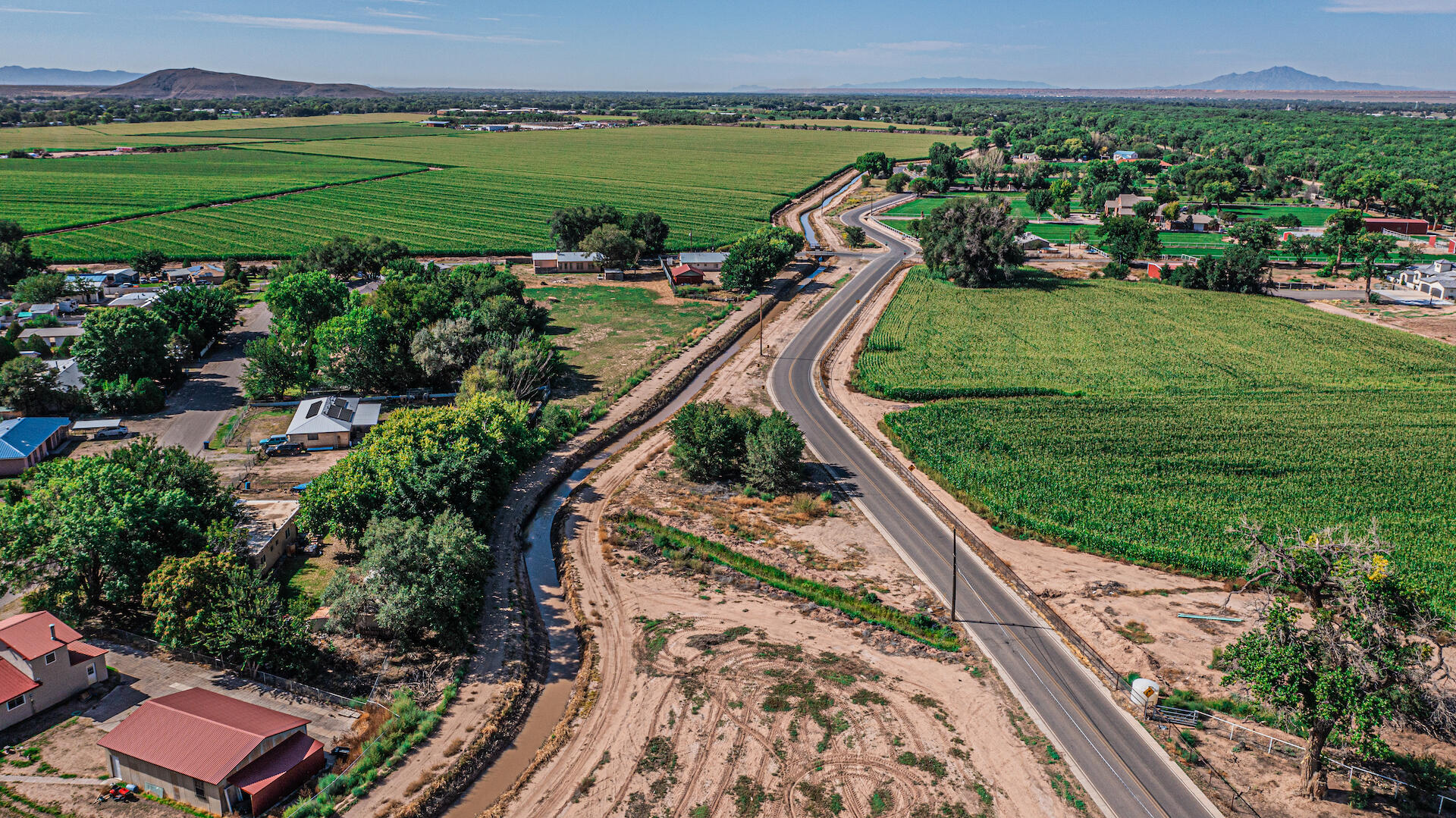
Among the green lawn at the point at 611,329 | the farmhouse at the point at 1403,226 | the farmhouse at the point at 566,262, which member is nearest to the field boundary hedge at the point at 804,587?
the green lawn at the point at 611,329

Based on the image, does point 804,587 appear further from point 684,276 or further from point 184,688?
point 684,276

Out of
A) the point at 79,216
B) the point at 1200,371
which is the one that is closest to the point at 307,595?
the point at 1200,371

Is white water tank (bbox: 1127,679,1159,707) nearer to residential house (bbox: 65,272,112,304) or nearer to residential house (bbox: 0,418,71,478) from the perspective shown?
residential house (bbox: 0,418,71,478)

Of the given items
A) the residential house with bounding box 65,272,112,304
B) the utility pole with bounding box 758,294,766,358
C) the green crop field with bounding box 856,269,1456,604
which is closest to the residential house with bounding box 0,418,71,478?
the residential house with bounding box 65,272,112,304

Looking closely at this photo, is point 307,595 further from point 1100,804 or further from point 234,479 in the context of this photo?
point 1100,804

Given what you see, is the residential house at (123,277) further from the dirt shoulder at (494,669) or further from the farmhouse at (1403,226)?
the farmhouse at (1403,226)
